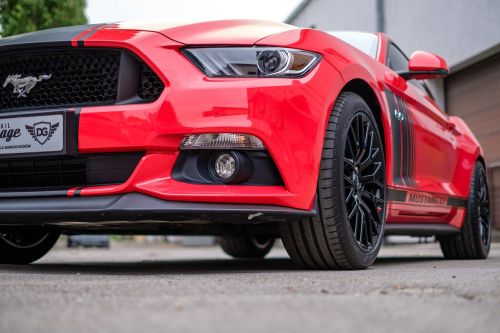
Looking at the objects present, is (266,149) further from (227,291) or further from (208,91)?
(227,291)

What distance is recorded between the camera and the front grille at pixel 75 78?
312 centimetres

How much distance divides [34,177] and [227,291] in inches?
55.5

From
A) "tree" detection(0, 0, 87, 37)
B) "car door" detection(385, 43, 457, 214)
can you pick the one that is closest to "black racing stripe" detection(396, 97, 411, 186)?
"car door" detection(385, 43, 457, 214)

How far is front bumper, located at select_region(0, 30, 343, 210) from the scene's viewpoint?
296 cm

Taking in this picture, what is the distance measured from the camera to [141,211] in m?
2.93

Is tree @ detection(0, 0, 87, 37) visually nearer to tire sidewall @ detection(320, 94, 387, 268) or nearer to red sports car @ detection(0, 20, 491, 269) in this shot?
red sports car @ detection(0, 20, 491, 269)

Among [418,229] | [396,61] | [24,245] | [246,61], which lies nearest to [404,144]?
[418,229]

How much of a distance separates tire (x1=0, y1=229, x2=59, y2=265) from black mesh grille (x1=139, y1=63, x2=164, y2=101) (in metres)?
1.69

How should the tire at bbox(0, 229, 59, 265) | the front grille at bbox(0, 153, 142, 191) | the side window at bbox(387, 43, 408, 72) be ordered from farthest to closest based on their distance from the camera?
the side window at bbox(387, 43, 408, 72) → the tire at bbox(0, 229, 59, 265) → the front grille at bbox(0, 153, 142, 191)

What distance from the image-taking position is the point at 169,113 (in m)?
2.98

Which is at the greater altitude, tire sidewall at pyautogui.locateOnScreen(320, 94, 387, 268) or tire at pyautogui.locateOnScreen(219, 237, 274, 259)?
tire sidewall at pyautogui.locateOnScreen(320, 94, 387, 268)

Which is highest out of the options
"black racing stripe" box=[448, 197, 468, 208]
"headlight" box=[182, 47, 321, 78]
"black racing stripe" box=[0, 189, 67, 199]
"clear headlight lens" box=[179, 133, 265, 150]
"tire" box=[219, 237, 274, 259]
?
"headlight" box=[182, 47, 321, 78]

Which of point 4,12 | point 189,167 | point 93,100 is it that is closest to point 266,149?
point 189,167

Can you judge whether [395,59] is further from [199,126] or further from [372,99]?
[199,126]
